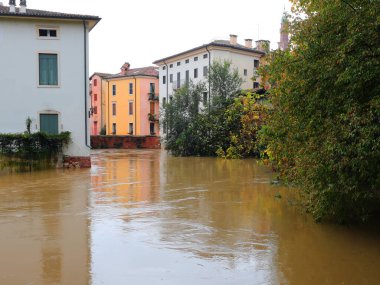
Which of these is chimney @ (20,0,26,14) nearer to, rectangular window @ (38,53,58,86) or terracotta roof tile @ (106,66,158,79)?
rectangular window @ (38,53,58,86)

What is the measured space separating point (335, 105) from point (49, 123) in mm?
17059

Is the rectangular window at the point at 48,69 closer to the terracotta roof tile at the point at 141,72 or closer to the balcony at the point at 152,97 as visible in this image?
the balcony at the point at 152,97

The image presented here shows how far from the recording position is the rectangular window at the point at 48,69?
2155 centimetres

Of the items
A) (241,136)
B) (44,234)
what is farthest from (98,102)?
(44,234)

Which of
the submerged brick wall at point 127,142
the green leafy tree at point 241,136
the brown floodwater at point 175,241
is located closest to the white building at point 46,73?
the green leafy tree at point 241,136

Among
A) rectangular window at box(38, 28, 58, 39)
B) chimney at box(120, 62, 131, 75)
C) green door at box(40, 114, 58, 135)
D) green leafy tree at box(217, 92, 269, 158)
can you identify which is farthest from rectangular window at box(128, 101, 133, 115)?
green door at box(40, 114, 58, 135)

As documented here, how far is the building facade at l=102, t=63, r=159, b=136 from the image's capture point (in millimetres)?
55625

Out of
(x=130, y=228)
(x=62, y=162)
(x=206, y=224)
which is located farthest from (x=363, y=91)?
(x=62, y=162)

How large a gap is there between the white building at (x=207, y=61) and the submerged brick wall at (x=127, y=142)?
4679mm

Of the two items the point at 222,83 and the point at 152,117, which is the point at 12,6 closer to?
the point at 222,83

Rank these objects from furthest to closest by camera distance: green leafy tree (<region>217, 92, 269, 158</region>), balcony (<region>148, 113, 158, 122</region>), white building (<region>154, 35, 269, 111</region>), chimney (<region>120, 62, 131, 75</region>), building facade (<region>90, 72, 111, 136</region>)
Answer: building facade (<region>90, 72, 111, 136</region>) → chimney (<region>120, 62, 131, 75</region>) → balcony (<region>148, 113, 158, 122</region>) → white building (<region>154, 35, 269, 111</region>) → green leafy tree (<region>217, 92, 269, 158</region>)

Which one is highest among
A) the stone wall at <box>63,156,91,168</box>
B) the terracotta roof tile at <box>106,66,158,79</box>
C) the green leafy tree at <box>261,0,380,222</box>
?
the terracotta roof tile at <box>106,66,158,79</box>

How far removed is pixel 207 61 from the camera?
40.5 meters

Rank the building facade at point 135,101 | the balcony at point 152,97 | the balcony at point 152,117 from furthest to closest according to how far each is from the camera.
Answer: the building facade at point 135,101, the balcony at point 152,97, the balcony at point 152,117
